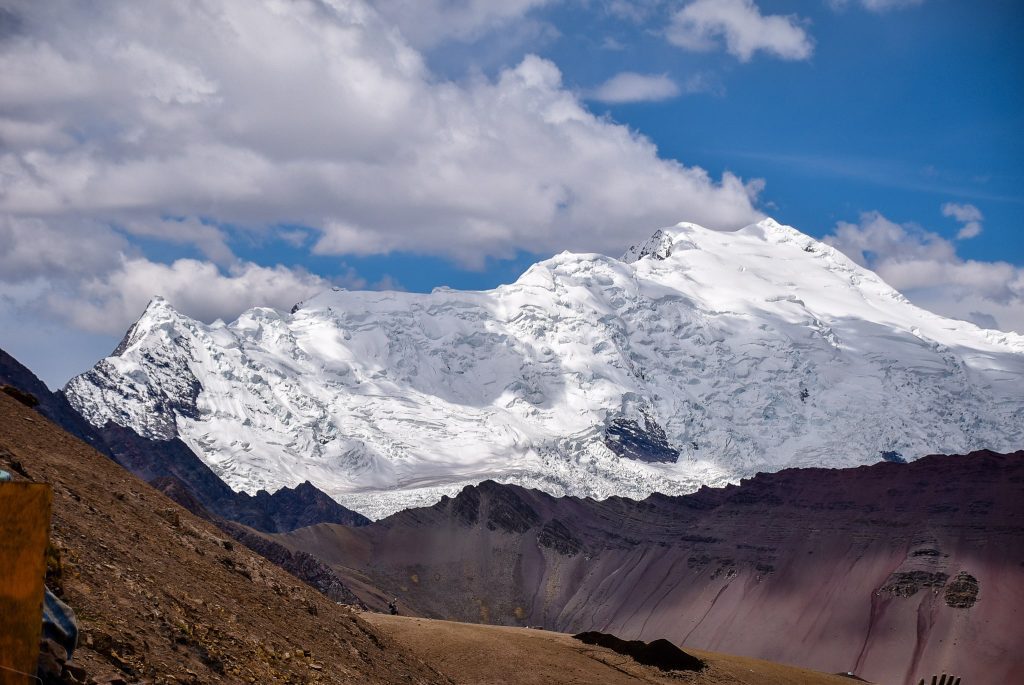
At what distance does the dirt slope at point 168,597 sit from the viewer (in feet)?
65.5

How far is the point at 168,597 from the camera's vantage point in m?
23.5

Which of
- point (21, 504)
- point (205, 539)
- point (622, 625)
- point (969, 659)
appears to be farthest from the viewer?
point (622, 625)

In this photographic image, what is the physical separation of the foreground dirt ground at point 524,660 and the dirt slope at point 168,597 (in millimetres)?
6250

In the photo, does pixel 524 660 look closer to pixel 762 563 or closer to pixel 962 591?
pixel 962 591

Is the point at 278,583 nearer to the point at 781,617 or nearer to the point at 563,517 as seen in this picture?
the point at 781,617

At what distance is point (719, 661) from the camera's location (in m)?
53.5

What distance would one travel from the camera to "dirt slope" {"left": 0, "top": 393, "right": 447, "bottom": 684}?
19969 millimetres

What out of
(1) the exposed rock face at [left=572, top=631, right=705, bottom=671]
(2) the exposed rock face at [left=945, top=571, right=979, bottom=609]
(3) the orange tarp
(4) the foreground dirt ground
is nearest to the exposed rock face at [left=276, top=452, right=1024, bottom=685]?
A: (2) the exposed rock face at [left=945, top=571, right=979, bottom=609]

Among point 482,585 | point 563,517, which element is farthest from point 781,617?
point 563,517

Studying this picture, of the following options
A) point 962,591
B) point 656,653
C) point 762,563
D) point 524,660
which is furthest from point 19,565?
point 762,563

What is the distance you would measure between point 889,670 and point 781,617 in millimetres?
19899

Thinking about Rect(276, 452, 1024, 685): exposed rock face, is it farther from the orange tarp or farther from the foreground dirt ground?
the orange tarp

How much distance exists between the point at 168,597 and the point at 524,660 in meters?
22.4

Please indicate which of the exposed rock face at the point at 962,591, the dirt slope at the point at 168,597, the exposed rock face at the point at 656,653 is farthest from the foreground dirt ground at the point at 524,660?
the exposed rock face at the point at 962,591
